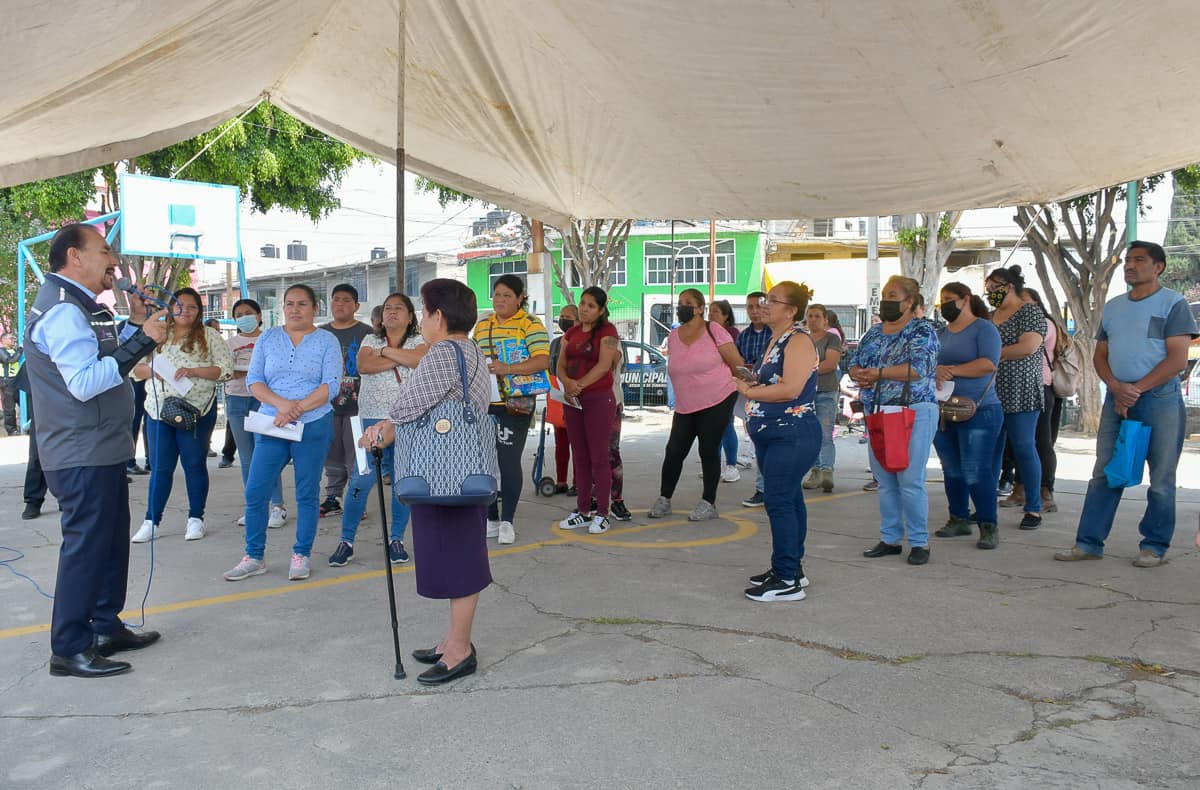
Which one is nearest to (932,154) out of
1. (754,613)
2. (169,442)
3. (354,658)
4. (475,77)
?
(475,77)

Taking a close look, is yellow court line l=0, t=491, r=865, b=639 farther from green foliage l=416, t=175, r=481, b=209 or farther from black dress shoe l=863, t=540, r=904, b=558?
green foliage l=416, t=175, r=481, b=209

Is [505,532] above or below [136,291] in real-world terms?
below

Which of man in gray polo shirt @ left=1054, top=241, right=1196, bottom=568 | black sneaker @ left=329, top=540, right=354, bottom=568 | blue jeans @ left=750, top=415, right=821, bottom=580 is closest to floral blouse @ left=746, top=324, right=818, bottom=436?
blue jeans @ left=750, top=415, right=821, bottom=580

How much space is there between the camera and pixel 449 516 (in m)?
4.06

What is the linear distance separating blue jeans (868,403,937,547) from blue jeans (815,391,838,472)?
287 cm

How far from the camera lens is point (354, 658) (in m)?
4.36

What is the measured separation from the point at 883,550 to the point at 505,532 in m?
2.67

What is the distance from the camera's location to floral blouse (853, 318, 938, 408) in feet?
19.8

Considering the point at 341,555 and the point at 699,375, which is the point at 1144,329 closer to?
the point at 699,375

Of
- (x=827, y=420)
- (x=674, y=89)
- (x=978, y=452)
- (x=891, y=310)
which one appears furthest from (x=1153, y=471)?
(x=674, y=89)

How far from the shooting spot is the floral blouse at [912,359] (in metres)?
6.04

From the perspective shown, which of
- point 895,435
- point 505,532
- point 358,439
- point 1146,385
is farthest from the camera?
point 505,532

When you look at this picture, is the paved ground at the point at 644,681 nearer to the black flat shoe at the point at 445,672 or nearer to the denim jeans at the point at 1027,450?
the black flat shoe at the point at 445,672

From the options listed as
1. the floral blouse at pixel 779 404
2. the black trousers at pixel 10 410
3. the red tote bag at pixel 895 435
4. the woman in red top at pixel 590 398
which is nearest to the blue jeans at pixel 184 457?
the woman in red top at pixel 590 398
